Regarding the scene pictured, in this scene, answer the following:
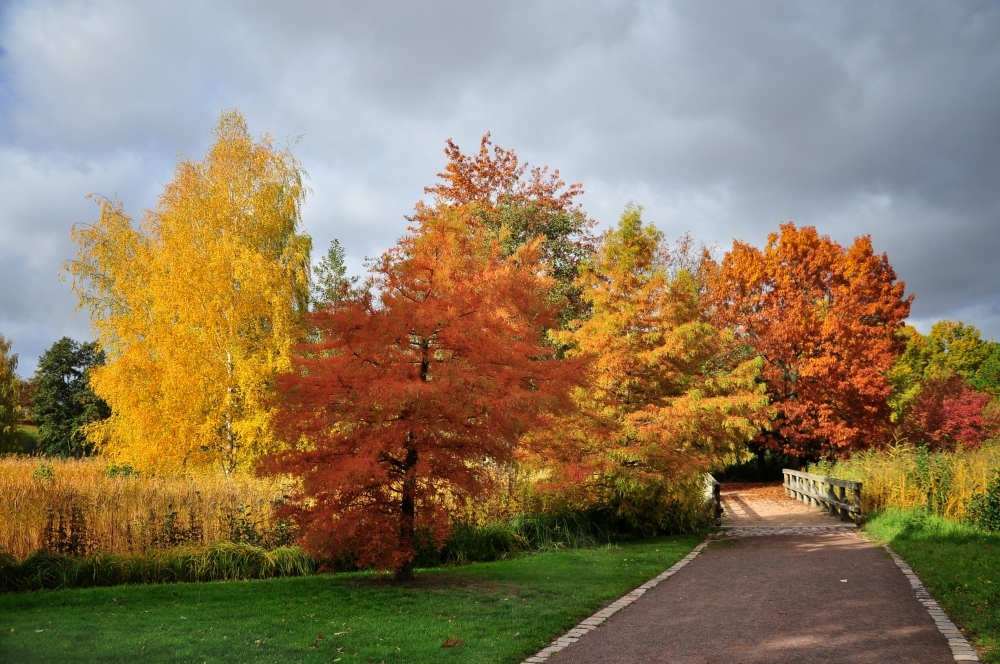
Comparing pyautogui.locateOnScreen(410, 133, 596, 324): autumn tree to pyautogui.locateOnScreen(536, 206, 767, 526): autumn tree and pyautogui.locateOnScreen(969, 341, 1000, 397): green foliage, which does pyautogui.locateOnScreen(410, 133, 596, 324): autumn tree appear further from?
pyautogui.locateOnScreen(969, 341, 1000, 397): green foliage

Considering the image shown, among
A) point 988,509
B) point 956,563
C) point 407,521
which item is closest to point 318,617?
point 407,521

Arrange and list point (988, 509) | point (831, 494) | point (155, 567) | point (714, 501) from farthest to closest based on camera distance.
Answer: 1. point (831, 494)
2. point (714, 501)
3. point (988, 509)
4. point (155, 567)

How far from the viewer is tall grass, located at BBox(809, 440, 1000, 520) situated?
13617 millimetres

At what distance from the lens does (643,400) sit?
14.6 meters

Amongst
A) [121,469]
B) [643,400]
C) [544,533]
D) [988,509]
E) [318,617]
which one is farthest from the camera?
[121,469]

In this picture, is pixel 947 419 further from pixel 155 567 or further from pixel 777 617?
pixel 155 567

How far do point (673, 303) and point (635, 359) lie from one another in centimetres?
130

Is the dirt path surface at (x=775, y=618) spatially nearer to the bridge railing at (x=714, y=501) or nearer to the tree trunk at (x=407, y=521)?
the tree trunk at (x=407, y=521)

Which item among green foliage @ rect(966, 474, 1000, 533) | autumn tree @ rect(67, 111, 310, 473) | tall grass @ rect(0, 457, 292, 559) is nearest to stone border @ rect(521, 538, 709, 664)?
tall grass @ rect(0, 457, 292, 559)

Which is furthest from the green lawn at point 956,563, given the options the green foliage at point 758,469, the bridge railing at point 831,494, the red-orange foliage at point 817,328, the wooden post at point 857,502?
the green foliage at point 758,469

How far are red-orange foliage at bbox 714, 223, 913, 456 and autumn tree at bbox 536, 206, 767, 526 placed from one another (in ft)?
38.5

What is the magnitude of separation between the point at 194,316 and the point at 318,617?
1182 cm

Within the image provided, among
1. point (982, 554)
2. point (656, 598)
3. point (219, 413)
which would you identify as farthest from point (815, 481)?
point (219, 413)

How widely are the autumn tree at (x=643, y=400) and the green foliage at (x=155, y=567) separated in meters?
4.83
